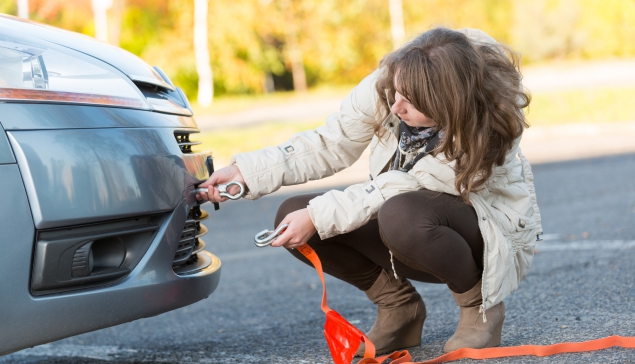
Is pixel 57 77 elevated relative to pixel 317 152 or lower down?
elevated

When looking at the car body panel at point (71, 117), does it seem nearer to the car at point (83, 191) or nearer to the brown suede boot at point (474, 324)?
the car at point (83, 191)

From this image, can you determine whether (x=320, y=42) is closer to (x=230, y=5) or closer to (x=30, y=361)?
(x=230, y=5)

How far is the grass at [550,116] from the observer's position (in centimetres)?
1214

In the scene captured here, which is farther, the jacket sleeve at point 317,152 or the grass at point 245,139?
the grass at point 245,139

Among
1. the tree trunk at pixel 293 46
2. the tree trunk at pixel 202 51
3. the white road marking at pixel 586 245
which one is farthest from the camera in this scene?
→ the tree trunk at pixel 293 46

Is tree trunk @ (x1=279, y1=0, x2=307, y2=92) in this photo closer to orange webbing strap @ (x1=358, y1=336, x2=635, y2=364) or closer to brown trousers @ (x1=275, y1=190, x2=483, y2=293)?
brown trousers @ (x1=275, y1=190, x2=483, y2=293)

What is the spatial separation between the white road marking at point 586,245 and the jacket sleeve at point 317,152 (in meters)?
2.18

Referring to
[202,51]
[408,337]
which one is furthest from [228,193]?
[202,51]

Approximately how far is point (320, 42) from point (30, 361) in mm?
28175

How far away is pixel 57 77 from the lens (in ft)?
6.63

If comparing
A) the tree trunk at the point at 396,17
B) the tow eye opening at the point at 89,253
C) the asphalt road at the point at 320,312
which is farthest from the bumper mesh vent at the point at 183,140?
the tree trunk at the point at 396,17

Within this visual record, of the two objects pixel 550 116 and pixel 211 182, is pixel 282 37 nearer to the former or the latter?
pixel 550 116

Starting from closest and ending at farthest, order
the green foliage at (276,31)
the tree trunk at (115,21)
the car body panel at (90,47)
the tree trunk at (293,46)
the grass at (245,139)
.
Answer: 1. the car body panel at (90,47)
2. the grass at (245,139)
3. the tree trunk at (115,21)
4. the green foliage at (276,31)
5. the tree trunk at (293,46)

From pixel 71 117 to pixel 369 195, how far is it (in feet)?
3.09
